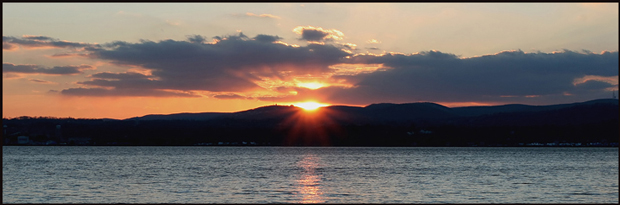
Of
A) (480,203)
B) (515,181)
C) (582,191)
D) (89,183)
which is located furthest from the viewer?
(515,181)

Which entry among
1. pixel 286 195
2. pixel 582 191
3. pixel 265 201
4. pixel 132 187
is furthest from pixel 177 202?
pixel 582 191

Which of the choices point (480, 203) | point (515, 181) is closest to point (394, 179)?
point (515, 181)

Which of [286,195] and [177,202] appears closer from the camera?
[177,202]

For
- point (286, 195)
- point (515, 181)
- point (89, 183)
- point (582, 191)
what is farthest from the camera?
point (515, 181)

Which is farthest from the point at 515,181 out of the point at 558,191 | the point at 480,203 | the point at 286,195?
the point at 286,195

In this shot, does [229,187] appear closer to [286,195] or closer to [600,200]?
[286,195]

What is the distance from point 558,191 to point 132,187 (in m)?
42.6

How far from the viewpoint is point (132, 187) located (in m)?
63.0

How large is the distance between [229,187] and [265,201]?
13723mm

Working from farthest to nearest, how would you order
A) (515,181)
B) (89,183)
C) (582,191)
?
1. (515,181)
2. (89,183)
3. (582,191)

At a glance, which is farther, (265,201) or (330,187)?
(330,187)

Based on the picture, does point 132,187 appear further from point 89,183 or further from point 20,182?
point 20,182

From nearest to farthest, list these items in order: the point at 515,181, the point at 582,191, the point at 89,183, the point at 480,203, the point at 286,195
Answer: the point at 480,203 < the point at 286,195 < the point at 582,191 < the point at 89,183 < the point at 515,181

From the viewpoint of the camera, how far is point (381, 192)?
5800cm
